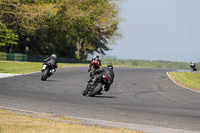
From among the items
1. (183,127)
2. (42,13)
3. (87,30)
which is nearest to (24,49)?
(87,30)

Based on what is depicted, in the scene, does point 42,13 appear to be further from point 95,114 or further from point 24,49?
point 95,114

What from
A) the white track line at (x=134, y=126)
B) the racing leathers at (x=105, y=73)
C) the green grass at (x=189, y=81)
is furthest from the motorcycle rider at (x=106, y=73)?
the green grass at (x=189, y=81)

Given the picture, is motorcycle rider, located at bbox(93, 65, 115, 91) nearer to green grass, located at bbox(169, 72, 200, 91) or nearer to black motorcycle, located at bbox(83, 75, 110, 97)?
black motorcycle, located at bbox(83, 75, 110, 97)

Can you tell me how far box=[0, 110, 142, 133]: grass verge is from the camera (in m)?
7.28

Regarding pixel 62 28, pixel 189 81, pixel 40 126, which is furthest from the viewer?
pixel 62 28

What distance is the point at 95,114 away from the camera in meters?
10.7

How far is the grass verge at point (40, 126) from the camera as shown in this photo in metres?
7.28

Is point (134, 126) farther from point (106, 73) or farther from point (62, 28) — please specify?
point (62, 28)

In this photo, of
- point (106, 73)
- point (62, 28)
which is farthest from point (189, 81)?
point (62, 28)

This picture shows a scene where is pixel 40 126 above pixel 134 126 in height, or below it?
above

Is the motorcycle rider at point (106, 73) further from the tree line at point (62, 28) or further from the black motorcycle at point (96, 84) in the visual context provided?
the tree line at point (62, 28)

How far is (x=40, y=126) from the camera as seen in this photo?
25.4 ft

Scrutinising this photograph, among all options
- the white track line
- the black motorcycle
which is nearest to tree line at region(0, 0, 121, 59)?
the black motorcycle

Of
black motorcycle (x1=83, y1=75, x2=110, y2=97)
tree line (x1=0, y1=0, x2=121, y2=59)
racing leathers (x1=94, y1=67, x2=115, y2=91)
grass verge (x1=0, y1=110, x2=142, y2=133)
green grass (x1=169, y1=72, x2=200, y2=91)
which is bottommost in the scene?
green grass (x1=169, y1=72, x2=200, y2=91)
